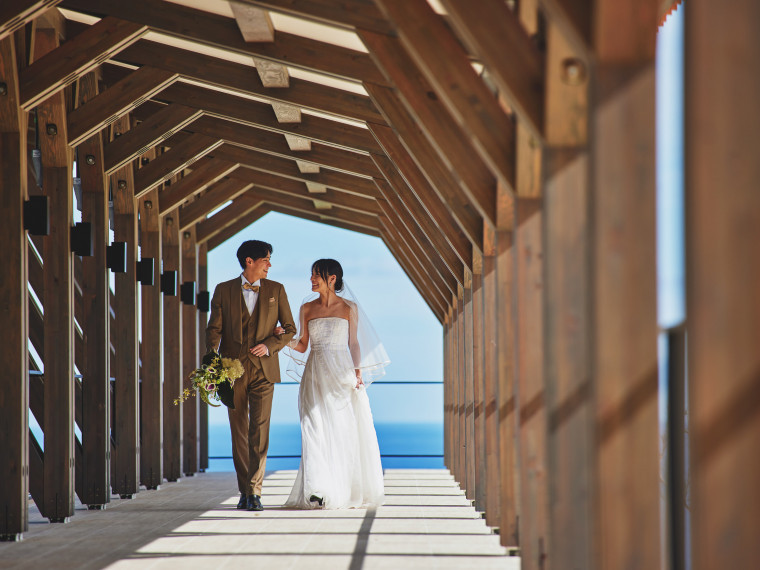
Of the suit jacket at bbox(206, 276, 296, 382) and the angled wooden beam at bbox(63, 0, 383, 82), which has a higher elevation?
the angled wooden beam at bbox(63, 0, 383, 82)

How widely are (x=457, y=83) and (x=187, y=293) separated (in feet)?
25.0

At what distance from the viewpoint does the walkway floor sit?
193 inches

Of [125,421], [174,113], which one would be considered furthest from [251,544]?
[174,113]

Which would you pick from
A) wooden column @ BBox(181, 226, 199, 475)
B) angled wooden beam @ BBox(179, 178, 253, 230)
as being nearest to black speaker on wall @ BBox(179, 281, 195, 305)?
wooden column @ BBox(181, 226, 199, 475)

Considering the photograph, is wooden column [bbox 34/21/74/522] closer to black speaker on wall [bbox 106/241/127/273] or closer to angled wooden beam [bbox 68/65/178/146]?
angled wooden beam [bbox 68/65/178/146]

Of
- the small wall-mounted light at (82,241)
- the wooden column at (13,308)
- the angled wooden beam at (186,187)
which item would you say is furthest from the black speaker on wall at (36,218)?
the angled wooden beam at (186,187)

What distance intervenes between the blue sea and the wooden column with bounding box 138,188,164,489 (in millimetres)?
4076

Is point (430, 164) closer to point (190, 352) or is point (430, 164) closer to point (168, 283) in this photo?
point (168, 283)

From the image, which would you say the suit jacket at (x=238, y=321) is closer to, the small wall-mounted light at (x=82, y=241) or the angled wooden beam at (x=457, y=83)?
the small wall-mounted light at (x=82, y=241)

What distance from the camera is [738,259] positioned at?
233 cm

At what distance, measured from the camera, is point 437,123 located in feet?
16.5

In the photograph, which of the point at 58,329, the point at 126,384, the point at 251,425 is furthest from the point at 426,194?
the point at 126,384

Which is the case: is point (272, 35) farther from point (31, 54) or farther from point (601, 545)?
point (601, 545)

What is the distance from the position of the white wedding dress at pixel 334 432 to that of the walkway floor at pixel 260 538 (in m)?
0.20
